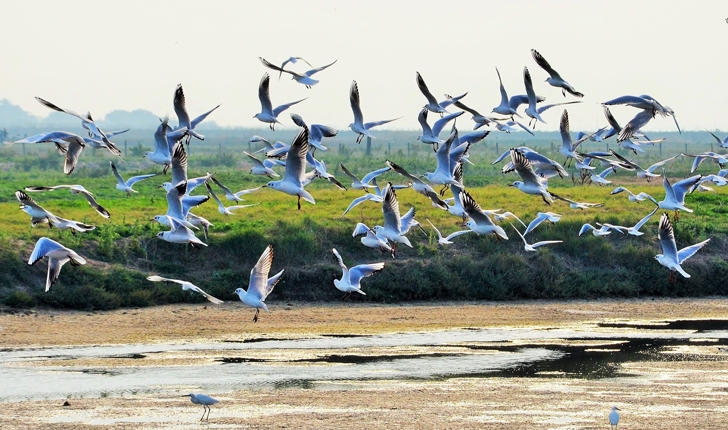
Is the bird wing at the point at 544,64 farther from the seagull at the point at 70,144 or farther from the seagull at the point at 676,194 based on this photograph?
the seagull at the point at 70,144

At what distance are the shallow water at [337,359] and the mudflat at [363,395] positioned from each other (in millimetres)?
397

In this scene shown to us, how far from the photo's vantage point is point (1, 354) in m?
19.0

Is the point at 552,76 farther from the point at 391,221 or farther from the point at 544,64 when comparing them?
the point at 391,221

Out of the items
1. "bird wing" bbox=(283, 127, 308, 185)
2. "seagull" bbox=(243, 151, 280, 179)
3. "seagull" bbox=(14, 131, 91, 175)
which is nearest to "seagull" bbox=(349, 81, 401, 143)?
"seagull" bbox=(243, 151, 280, 179)

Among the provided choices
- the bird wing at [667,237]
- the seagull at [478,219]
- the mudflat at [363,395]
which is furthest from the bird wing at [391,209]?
the bird wing at [667,237]

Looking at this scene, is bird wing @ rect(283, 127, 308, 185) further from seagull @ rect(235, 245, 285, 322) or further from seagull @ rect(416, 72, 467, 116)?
seagull @ rect(416, 72, 467, 116)

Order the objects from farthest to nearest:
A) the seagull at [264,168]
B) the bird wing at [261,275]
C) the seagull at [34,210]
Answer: the seagull at [264,168], the seagull at [34,210], the bird wing at [261,275]

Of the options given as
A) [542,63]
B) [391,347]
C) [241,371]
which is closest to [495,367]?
[391,347]

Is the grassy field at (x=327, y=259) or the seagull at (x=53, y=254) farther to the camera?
the grassy field at (x=327, y=259)

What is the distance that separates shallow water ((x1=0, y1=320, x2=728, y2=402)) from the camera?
55.6 feet

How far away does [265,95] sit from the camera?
21.9m

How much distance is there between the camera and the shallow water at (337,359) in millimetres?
16938

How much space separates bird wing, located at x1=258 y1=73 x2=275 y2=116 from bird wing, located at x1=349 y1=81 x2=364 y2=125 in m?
1.56

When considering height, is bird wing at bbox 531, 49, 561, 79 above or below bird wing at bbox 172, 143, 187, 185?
above
